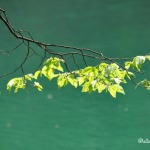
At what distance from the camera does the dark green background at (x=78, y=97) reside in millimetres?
4062

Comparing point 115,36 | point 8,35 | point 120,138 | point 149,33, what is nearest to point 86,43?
point 115,36

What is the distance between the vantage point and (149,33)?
5.03 meters

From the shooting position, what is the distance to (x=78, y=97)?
4637 mm

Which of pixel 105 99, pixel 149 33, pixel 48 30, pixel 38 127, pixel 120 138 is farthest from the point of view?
pixel 48 30

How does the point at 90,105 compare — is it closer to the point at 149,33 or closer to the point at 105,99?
the point at 105,99

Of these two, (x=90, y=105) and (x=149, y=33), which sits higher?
(x=149, y=33)

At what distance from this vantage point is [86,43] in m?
5.15

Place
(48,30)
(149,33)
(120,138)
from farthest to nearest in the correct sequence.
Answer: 1. (48,30)
2. (149,33)
3. (120,138)

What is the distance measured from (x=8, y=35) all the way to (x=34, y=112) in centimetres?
148

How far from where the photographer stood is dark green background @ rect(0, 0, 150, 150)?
4.06m

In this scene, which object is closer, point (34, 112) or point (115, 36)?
point (34, 112)

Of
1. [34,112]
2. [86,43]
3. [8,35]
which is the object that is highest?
[8,35]

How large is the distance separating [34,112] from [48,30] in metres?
1.33

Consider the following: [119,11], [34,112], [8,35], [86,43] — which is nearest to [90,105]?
[34,112]
